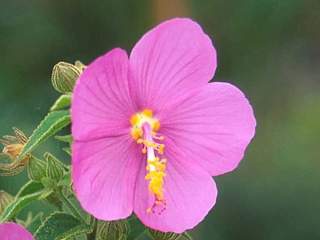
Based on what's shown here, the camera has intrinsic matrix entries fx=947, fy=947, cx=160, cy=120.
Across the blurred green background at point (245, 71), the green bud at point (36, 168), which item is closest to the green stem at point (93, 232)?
the green bud at point (36, 168)

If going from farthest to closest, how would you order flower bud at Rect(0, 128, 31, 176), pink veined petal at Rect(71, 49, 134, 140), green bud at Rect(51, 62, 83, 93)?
flower bud at Rect(0, 128, 31, 176)
green bud at Rect(51, 62, 83, 93)
pink veined petal at Rect(71, 49, 134, 140)

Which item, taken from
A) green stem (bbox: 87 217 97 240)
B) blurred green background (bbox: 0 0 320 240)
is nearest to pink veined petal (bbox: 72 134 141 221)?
green stem (bbox: 87 217 97 240)

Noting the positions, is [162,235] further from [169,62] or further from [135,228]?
[169,62]

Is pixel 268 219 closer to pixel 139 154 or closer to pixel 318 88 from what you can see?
pixel 318 88

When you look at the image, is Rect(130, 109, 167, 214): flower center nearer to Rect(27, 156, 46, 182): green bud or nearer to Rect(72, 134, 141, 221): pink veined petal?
Rect(72, 134, 141, 221): pink veined petal

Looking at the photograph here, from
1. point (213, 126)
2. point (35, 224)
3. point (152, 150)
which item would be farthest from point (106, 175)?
point (35, 224)

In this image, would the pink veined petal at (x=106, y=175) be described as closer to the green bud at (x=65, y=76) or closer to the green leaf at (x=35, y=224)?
the green bud at (x=65, y=76)

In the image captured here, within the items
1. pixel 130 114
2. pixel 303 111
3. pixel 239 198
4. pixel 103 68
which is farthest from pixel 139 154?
pixel 303 111
